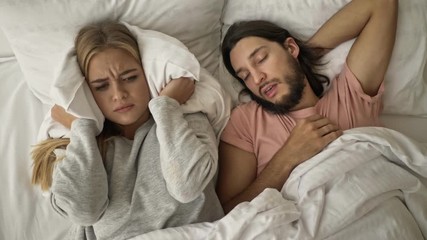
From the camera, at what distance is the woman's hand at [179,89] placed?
1.22 meters

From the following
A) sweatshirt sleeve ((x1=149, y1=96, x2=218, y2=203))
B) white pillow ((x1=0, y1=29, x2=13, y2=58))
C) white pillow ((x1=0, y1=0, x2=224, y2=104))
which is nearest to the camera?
sweatshirt sleeve ((x1=149, y1=96, x2=218, y2=203))

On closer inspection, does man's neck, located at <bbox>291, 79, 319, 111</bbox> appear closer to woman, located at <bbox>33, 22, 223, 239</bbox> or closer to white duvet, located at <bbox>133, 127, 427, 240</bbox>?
white duvet, located at <bbox>133, 127, 427, 240</bbox>

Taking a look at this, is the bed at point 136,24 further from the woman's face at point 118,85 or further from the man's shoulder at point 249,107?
the woman's face at point 118,85

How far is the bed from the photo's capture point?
1249 millimetres

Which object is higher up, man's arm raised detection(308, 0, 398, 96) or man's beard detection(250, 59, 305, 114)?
man's arm raised detection(308, 0, 398, 96)

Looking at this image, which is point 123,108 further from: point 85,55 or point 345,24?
point 345,24

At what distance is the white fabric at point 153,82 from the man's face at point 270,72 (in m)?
0.11

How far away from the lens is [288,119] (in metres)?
1.36

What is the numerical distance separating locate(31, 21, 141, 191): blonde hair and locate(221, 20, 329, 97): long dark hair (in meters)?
0.30

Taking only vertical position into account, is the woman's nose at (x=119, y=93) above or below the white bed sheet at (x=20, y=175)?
above

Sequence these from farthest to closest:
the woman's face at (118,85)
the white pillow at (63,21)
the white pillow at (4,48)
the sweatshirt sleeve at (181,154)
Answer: the white pillow at (4,48) → the white pillow at (63,21) → the woman's face at (118,85) → the sweatshirt sleeve at (181,154)

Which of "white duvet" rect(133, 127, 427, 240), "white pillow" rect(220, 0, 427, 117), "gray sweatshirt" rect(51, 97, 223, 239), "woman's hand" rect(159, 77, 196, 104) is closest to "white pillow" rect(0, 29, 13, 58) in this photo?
"gray sweatshirt" rect(51, 97, 223, 239)

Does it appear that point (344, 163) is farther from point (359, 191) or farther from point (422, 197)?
point (422, 197)

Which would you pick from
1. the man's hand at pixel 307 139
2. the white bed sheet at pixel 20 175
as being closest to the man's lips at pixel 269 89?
the man's hand at pixel 307 139
